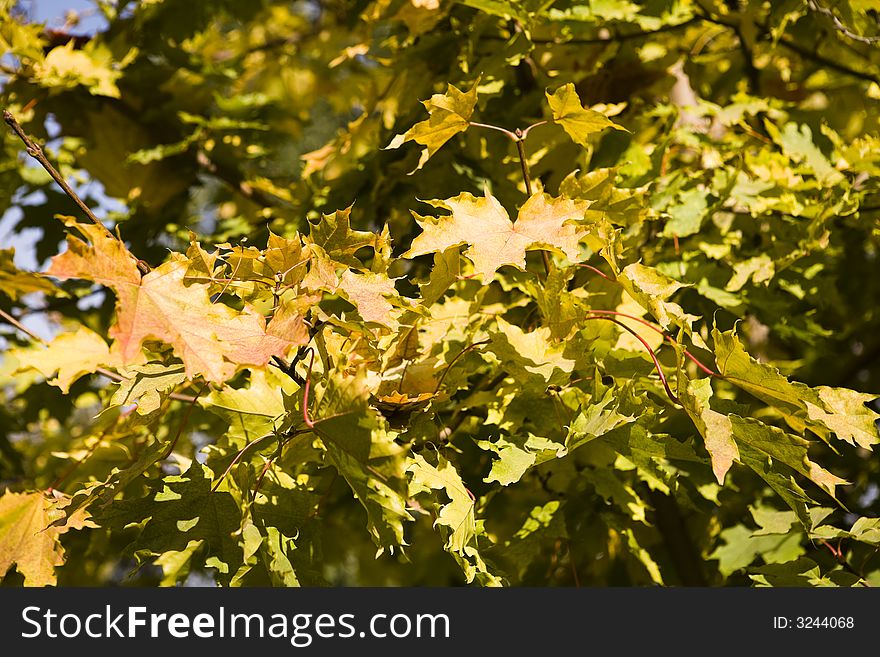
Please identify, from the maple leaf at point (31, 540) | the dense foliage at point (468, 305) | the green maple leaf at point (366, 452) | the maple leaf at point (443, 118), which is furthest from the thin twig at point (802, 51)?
the maple leaf at point (31, 540)

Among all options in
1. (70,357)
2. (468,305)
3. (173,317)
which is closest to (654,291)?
(468,305)

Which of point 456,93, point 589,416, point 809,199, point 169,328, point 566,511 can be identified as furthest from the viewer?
point 809,199

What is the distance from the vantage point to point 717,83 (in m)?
2.03

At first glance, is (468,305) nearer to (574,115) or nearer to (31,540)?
(574,115)

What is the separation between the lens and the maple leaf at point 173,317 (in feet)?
2.54

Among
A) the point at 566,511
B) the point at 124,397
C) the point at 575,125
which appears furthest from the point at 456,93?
the point at 566,511

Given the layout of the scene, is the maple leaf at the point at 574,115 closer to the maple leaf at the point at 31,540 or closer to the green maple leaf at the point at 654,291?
the green maple leaf at the point at 654,291

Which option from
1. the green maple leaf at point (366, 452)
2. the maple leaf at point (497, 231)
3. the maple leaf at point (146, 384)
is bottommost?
the maple leaf at point (146, 384)

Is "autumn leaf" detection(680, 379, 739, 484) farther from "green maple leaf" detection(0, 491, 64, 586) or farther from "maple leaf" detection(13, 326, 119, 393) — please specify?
"green maple leaf" detection(0, 491, 64, 586)

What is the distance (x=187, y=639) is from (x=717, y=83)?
5.78ft

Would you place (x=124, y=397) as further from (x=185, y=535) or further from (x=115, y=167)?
(x=115, y=167)

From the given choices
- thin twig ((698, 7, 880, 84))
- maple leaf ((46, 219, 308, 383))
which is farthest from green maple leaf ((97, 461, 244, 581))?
thin twig ((698, 7, 880, 84))

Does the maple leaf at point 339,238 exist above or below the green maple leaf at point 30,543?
above

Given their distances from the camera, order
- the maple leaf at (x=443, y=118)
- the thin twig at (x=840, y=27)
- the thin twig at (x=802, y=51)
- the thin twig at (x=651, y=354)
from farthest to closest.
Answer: the thin twig at (x=802, y=51) < the thin twig at (x=840, y=27) < the maple leaf at (x=443, y=118) < the thin twig at (x=651, y=354)
